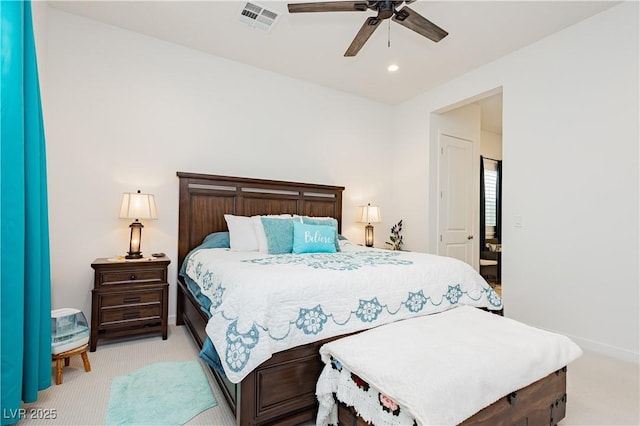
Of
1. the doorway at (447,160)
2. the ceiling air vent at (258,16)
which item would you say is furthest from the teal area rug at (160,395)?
the doorway at (447,160)

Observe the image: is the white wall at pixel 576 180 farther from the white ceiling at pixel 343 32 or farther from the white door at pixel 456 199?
the white door at pixel 456 199

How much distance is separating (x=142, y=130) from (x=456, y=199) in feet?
13.7

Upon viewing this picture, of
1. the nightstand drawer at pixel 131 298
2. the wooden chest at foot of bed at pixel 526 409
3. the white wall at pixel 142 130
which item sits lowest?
the wooden chest at foot of bed at pixel 526 409

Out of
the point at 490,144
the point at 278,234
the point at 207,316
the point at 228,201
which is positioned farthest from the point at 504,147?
the point at 207,316

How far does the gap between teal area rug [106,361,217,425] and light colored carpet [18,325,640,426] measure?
0.05 meters

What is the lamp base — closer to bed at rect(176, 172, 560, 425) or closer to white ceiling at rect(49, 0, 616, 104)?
bed at rect(176, 172, 560, 425)

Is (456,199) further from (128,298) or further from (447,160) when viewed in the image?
(128,298)

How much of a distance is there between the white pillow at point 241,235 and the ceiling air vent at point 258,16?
1882mm

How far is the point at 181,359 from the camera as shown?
2.44m

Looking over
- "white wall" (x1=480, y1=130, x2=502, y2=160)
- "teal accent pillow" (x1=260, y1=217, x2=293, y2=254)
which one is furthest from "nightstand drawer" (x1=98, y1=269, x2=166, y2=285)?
"white wall" (x1=480, y1=130, x2=502, y2=160)

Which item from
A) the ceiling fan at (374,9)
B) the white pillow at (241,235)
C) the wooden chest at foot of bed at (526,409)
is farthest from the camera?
the white pillow at (241,235)

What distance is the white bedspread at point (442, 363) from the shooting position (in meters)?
1.23

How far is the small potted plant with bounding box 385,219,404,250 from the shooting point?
470 cm

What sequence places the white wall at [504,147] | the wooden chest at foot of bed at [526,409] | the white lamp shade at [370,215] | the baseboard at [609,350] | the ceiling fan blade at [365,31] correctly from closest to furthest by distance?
the wooden chest at foot of bed at [526,409] < the ceiling fan blade at [365,31] < the baseboard at [609,350] < the white wall at [504,147] < the white lamp shade at [370,215]
